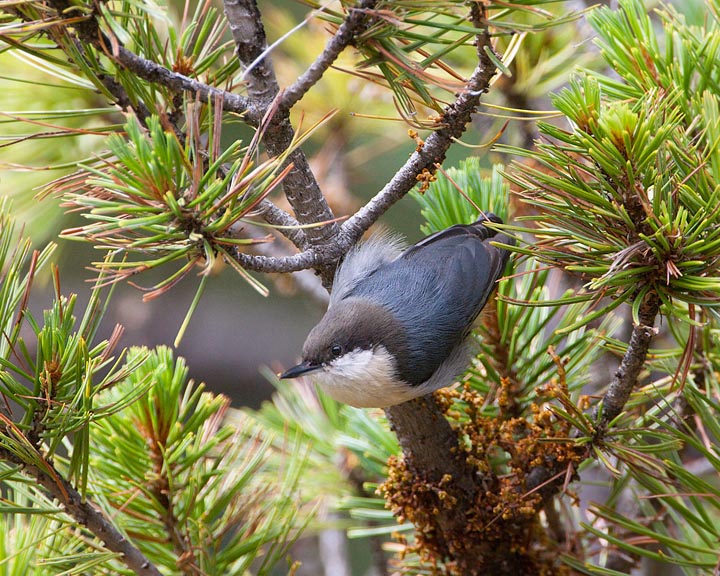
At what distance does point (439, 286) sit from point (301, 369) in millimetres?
242

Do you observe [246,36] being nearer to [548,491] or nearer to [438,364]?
[438,364]

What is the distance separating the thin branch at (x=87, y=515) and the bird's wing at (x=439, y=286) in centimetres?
45

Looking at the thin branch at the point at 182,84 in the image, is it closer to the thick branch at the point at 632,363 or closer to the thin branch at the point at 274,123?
the thin branch at the point at 274,123

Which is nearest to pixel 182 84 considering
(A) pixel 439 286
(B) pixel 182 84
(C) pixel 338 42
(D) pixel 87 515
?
(B) pixel 182 84

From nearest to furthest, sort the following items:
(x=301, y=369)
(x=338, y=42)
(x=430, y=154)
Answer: (x=338, y=42)
(x=430, y=154)
(x=301, y=369)

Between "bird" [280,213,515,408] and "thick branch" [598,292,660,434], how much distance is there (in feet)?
0.79

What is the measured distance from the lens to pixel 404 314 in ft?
3.73

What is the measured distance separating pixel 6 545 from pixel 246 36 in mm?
611

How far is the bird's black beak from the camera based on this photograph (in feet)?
3.58

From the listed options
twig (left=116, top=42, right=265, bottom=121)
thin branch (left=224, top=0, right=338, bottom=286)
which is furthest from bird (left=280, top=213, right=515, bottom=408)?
twig (left=116, top=42, right=265, bottom=121)

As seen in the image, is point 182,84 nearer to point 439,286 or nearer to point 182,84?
point 182,84

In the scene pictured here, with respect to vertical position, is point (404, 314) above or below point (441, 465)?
above

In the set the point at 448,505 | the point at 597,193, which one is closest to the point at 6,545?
the point at 448,505

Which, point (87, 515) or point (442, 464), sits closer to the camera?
point (87, 515)
